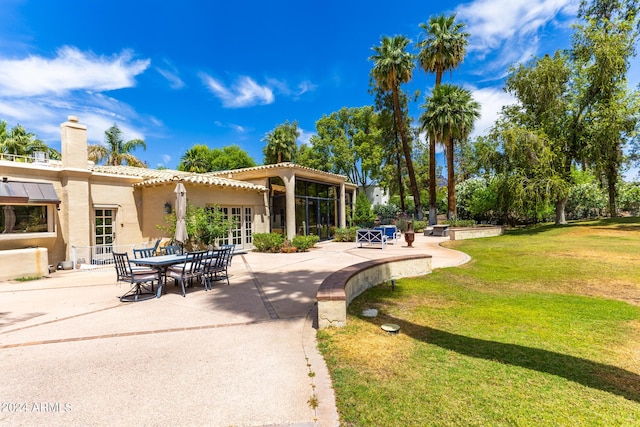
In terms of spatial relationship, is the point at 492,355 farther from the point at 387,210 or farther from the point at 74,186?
the point at 387,210

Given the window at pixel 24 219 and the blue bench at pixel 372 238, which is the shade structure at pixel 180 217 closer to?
the window at pixel 24 219

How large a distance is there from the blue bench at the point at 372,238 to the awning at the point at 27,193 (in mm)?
13121

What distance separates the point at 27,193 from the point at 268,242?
30.3 feet

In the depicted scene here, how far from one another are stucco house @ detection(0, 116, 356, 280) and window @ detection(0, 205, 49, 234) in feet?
0.08

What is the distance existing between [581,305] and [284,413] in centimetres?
651

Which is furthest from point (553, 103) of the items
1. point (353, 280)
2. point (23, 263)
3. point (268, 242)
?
point (23, 263)

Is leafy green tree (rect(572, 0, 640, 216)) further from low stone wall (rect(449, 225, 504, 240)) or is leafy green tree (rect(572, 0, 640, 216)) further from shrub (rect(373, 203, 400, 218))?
shrub (rect(373, 203, 400, 218))

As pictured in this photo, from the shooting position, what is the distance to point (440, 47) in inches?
942

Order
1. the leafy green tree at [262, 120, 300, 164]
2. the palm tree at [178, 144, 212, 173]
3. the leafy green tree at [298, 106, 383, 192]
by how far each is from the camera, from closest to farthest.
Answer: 1. the leafy green tree at [262, 120, 300, 164]
2. the palm tree at [178, 144, 212, 173]
3. the leafy green tree at [298, 106, 383, 192]

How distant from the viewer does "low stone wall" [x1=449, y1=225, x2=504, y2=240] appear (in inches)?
741

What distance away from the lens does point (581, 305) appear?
593 cm

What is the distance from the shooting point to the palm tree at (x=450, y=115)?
894 inches

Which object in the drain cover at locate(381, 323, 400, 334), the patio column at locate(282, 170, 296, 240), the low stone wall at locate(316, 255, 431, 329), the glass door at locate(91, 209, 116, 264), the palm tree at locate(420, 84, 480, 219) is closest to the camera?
the drain cover at locate(381, 323, 400, 334)

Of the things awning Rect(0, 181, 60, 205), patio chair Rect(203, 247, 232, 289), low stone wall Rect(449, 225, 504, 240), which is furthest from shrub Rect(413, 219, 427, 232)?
awning Rect(0, 181, 60, 205)
